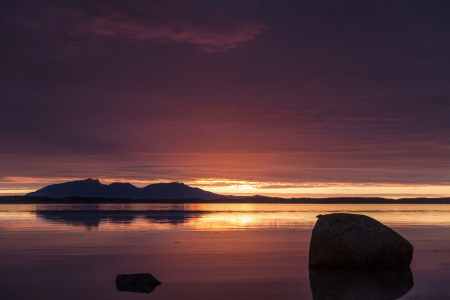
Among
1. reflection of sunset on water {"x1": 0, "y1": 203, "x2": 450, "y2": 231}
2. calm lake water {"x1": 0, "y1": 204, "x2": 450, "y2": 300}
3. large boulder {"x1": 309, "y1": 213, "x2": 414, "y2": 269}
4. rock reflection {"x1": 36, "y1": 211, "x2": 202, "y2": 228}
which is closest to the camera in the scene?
calm lake water {"x1": 0, "y1": 204, "x2": 450, "y2": 300}

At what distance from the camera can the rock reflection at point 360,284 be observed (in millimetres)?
9656

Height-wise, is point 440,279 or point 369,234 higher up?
point 369,234

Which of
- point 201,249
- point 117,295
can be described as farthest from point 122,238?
point 117,295

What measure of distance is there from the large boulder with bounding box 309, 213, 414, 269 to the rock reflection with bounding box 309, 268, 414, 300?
1.40 ft

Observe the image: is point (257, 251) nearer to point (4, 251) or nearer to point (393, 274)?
point (393, 274)

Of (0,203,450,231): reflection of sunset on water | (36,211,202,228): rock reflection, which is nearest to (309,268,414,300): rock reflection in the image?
(0,203,450,231): reflection of sunset on water

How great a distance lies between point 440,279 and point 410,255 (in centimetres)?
219

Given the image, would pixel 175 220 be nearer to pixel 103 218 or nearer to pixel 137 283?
pixel 103 218

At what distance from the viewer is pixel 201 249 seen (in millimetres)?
17109

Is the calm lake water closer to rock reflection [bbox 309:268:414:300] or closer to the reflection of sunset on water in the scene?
rock reflection [bbox 309:268:414:300]

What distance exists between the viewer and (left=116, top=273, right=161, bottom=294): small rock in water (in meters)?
9.69

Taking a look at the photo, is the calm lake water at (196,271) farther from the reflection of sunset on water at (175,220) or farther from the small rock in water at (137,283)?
the reflection of sunset on water at (175,220)

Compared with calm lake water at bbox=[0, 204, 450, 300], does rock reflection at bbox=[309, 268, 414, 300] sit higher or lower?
lower

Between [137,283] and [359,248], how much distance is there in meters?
7.44
